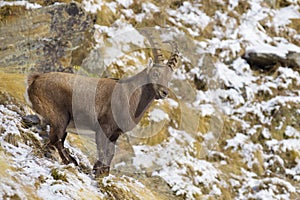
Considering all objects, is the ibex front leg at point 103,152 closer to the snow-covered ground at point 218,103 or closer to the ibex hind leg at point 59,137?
the snow-covered ground at point 218,103

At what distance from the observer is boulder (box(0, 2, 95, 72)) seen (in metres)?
9.84

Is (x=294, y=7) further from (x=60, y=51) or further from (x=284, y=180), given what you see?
(x=60, y=51)

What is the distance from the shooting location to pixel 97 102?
19.5ft

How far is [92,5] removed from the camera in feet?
41.9

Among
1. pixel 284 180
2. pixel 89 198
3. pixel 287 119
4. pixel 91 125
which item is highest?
pixel 91 125

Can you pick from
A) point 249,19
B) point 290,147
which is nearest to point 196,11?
point 249,19

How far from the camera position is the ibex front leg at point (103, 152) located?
576 cm

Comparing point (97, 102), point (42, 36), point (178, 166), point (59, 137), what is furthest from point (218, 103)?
point (59, 137)

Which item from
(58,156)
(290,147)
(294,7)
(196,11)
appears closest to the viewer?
(58,156)

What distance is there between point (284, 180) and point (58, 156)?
677 centimetres

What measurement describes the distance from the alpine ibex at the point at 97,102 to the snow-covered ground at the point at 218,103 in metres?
0.58

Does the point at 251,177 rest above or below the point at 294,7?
below

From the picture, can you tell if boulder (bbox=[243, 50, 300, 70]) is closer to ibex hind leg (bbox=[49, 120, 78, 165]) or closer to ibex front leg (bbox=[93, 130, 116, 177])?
ibex front leg (bbox=[93, 130, 116, 177])

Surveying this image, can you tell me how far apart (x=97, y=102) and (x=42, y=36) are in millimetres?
5009
